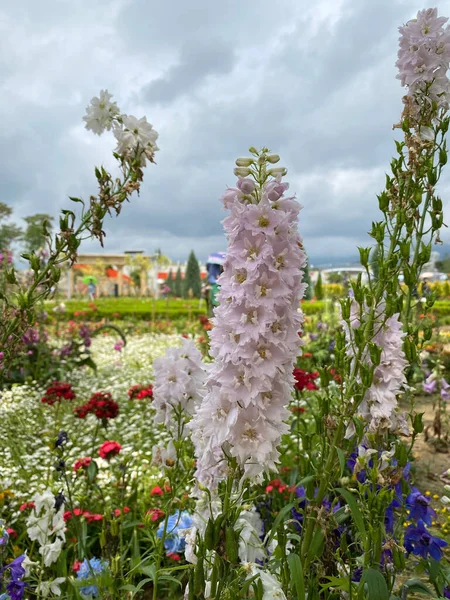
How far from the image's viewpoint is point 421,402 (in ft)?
22.2

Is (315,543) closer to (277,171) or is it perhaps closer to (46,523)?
(277,171)

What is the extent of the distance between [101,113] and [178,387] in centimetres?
152

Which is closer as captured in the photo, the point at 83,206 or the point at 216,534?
the point at 216,534

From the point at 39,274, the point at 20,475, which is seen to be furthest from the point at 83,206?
the point at 20,475

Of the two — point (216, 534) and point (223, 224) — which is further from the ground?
point (223, 224)

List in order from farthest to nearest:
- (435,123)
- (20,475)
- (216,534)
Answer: (20,475) → (435,123) → (216,534)

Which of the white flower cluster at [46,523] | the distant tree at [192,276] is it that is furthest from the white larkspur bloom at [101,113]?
the distant tree at [192,276]

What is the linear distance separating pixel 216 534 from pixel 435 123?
217 cm

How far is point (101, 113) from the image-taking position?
2697mm

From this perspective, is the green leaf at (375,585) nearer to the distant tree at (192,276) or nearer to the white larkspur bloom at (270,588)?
the white larkspur bloom at (270,588)

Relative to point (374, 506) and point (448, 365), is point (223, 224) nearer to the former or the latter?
point (374, 506)

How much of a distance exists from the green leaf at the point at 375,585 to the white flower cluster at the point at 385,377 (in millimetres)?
512

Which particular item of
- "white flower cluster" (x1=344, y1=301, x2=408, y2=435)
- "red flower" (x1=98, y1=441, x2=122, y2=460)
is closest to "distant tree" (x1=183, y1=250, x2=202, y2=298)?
"red flower" (x1=98, y1=441, x2=122, y2=460)

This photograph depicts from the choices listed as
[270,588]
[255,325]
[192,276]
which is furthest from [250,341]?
[192,276]
